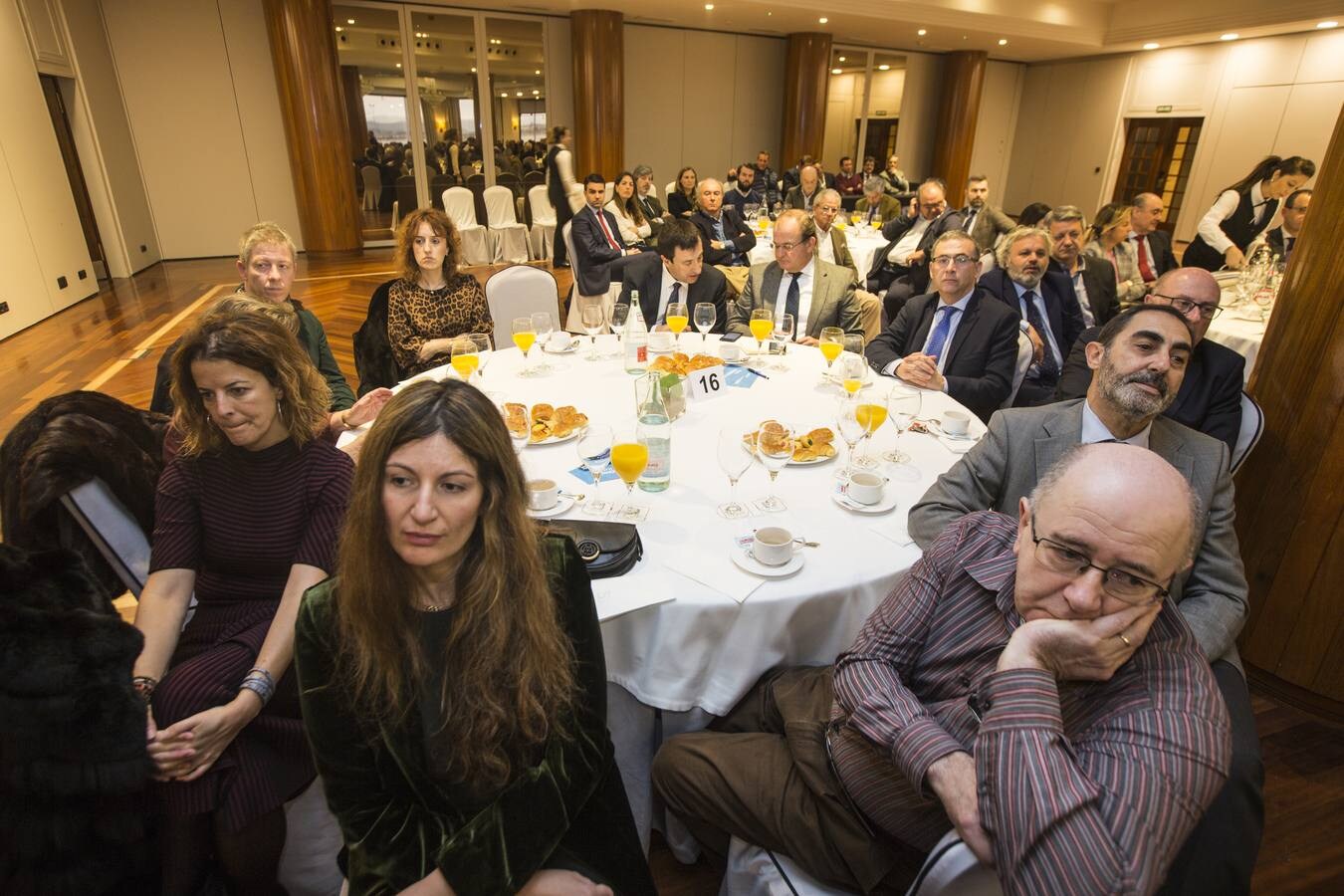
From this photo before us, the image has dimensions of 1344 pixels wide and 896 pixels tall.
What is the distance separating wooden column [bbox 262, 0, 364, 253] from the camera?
8.52 meters

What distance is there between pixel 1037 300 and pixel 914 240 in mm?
2596

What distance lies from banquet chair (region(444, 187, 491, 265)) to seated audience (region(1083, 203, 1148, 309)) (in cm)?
702

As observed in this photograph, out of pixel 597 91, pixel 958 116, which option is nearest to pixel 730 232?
pixel 597 91

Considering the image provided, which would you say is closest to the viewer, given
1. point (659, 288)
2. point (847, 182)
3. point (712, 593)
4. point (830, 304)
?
point (712, 593)

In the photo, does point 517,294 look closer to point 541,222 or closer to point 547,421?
point 547,421

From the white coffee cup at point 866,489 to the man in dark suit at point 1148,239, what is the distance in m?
4.80

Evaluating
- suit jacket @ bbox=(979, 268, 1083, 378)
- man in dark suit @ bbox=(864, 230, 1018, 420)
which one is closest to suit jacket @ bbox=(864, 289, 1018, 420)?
man in dark suit @ bbox=(864, 230, 1018, 420)

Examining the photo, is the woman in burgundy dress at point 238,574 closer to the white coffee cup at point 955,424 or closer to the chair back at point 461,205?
the white coffee cup at point 955,424

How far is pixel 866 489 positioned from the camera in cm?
188

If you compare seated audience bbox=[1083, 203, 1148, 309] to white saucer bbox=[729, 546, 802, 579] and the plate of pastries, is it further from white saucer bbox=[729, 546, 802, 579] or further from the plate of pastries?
white saucer bbox=[729, 546, 802, 579]

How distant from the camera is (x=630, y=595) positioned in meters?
1.55

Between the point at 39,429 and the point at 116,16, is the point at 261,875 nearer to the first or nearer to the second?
the point at 39,429

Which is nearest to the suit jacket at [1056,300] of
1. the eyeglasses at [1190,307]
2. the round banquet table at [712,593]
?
the eyeglasses at [1190,307]

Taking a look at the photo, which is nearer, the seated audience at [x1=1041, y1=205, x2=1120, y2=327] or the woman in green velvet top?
the woman in green velvet top
